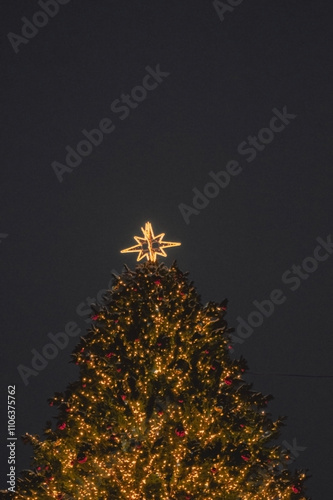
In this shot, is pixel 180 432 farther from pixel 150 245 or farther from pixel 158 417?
pixel 150 245

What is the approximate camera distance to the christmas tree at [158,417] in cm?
751

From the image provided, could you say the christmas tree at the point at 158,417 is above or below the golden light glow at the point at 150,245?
below

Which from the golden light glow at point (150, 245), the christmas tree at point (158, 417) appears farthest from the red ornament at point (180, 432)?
the golden light glow at point (150, 245)

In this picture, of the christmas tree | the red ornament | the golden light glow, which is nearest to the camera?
the red ornament

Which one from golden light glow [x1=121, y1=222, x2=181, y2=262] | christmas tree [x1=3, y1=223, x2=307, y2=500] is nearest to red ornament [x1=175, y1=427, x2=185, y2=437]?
christmas tree [x1=3, y1=223, x2=307, y2=500]

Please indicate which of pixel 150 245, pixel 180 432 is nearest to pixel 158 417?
pixel 180 432

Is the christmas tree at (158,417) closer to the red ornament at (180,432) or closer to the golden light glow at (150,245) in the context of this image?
the red ornament at (180,432)

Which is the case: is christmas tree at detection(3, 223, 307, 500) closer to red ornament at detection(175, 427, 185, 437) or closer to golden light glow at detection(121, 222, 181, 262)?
red ornament at detection(175, 427, 185, 437)

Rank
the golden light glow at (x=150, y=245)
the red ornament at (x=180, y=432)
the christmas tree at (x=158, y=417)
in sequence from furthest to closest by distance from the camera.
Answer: the golden light glow at (x=150, y=245) < the christmas tree at (x=158, y=417) < the red ornament at (x=180, y=432)

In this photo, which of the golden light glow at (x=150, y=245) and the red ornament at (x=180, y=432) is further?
the golden light glow at (x=150, y=245)

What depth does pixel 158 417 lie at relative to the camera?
8016mm

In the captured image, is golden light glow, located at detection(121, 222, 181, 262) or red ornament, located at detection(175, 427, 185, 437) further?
golden light glow, located at detection(121, 222, 181, 262)

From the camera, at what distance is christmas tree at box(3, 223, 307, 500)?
24.6 ft

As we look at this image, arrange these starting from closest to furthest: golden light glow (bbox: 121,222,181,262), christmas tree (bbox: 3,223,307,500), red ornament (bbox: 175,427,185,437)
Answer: red ornament (bbox: 175,427,185,437) < christmas tree (bbox: 3,223,307,500) < golden light glow (bbox: 121,222,181,262)
